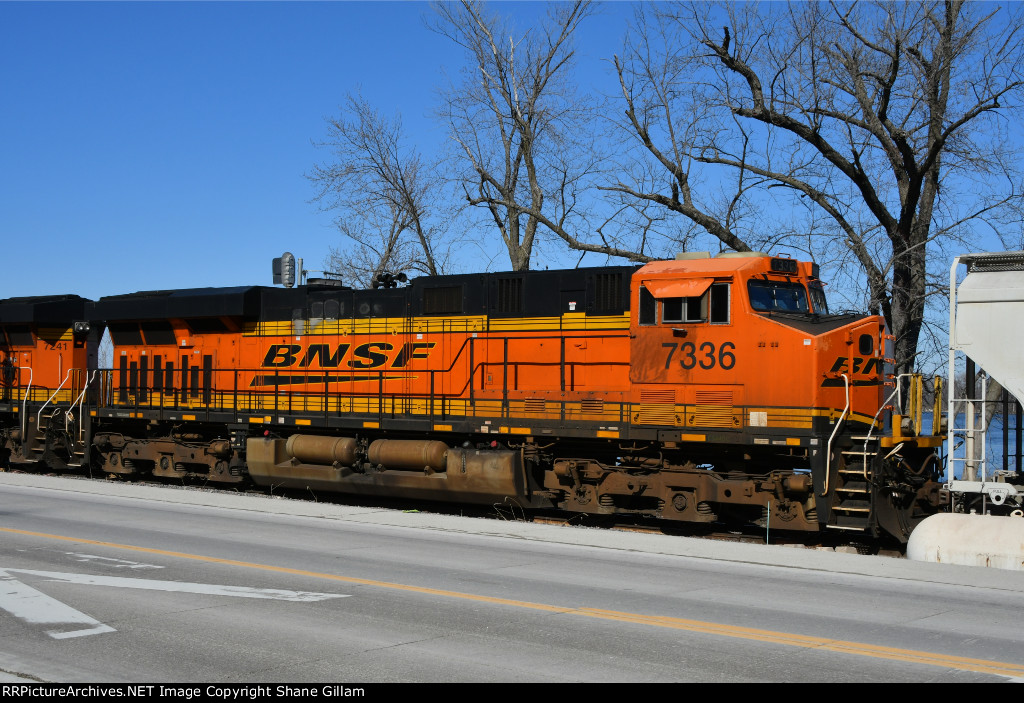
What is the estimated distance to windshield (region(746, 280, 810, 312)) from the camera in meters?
13.8

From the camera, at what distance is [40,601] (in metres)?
8.76

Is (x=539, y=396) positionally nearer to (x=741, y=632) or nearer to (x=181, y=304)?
(x=741, y=632)

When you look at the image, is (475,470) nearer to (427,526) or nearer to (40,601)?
(427,526)

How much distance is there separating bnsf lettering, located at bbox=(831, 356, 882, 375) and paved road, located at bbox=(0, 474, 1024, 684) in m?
2.72

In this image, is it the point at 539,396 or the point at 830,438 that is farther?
the point at 539,396

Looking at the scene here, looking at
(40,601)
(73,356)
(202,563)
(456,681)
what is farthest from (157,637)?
(73,356)

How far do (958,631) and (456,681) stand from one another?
4.26 metres

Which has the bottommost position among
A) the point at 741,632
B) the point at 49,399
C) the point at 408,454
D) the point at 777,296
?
the point at 741,632

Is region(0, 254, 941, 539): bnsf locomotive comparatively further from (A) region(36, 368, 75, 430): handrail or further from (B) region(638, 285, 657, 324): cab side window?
(A) region(36, 368, 75, 430): handrail

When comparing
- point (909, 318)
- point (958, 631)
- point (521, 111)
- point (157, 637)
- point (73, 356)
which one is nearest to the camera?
point (157, 637)

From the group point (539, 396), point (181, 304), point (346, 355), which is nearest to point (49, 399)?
point (181, 304)

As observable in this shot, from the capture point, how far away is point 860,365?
13766mm

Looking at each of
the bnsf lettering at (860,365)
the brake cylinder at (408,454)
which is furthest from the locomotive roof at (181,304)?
the bnsf lettering at (860,365)

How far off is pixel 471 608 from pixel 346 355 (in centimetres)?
1054
